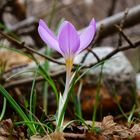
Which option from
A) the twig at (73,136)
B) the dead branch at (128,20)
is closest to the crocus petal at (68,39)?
the twig at (73,136)

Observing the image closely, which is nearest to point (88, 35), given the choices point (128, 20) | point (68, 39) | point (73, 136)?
point (68, 39)

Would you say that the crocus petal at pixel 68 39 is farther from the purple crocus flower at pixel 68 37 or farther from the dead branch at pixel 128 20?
the dead branch at pixel 128 20

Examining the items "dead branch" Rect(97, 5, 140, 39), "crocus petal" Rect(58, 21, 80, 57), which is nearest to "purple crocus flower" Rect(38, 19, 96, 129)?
"crocus petal" Rect(58, 21, 80, 57)

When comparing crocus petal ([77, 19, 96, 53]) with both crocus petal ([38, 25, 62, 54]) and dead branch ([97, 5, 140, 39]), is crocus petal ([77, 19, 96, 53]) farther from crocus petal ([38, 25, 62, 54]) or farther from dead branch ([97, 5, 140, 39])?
dead branch ([97, 5, 140, 39])

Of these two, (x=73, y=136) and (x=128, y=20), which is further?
(x=128, y=20)

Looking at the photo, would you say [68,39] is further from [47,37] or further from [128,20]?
[128,20]
